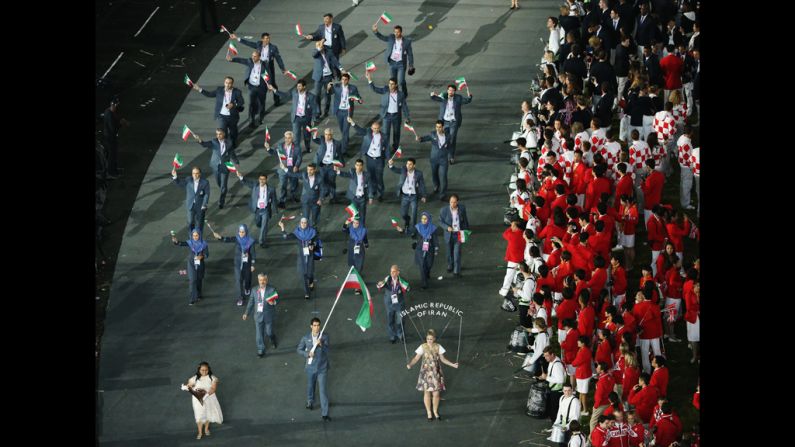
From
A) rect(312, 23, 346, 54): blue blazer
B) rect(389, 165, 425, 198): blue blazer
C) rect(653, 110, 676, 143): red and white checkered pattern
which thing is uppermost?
rect(312, 23, 346, 54): blue blazer

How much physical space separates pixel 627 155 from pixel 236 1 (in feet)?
51.6

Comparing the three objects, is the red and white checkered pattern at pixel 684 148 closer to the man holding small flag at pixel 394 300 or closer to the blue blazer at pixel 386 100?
the man holding small flag at pixel 394 300

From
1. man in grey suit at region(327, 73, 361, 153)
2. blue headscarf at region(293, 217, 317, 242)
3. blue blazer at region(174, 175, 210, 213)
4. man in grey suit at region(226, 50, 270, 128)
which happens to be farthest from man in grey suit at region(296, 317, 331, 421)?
man in grey suit at region(226, 50, 270, 128)

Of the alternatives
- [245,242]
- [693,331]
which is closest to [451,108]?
[245,242]

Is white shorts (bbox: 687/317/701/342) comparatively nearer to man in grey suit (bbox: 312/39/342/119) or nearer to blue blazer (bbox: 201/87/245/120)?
man in grey suit (bbox: 312/39/342/119)

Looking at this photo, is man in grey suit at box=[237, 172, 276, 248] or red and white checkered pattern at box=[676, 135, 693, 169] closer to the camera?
red and white checkered pattern at box=[676, 135, 693, 169]

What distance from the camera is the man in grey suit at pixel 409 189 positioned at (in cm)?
2520

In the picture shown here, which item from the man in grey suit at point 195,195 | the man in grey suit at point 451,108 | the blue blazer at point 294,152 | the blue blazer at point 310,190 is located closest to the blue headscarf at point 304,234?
the blue blazer at point 310,190

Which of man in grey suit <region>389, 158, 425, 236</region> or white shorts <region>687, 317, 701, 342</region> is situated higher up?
man in grey suit <region>389, 158, 425, 236</region>

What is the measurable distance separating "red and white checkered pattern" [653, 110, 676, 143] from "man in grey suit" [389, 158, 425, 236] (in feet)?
14.0

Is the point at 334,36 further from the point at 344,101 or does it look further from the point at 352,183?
the point at 352,183

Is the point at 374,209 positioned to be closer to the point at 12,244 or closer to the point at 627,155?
the point at 627,155

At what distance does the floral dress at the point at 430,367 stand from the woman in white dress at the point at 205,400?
3.04 metres

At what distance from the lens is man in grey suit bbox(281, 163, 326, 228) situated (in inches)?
1005
